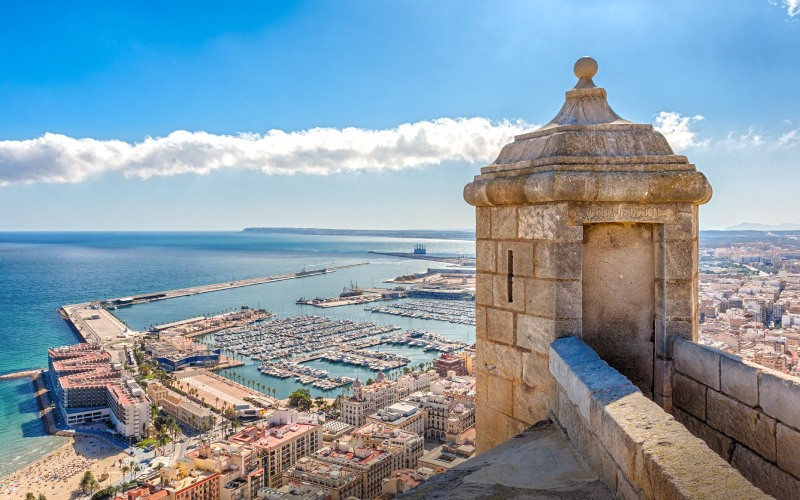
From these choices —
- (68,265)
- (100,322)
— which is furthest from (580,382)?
(68,265)

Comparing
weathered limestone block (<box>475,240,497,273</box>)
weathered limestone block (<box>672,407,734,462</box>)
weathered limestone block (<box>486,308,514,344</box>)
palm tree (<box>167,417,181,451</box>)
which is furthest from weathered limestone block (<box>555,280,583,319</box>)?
palm tree (<box>167,417,181,451</box>)

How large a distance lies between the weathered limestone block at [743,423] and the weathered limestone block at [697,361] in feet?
0.23

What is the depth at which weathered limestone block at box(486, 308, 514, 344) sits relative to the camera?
3.13 m

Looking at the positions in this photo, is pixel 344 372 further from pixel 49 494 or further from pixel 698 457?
pixel 698 457

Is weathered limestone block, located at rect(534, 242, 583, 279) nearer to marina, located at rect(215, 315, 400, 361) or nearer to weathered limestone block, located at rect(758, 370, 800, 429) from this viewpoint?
weathered limestone block, located at rect(758, 370, 800, 429)

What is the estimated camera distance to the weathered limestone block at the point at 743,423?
2.40 m

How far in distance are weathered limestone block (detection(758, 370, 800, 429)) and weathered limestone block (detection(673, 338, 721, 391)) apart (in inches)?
10.8

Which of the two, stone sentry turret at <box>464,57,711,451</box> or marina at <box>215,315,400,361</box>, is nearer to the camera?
stone sentry turret at <box>464,57,711,451</box>

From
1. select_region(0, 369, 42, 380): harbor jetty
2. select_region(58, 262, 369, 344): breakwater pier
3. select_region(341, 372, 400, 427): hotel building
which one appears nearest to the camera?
select_region(341, 372, 400, 427): hotel building

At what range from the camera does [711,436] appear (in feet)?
9.05

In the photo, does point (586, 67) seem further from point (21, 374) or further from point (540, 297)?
point (21, 374)

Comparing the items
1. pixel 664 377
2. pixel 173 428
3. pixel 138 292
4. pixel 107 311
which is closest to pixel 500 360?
pixel 664 377

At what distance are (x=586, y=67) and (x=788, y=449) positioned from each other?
6.75 feet

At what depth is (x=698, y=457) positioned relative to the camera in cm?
146
